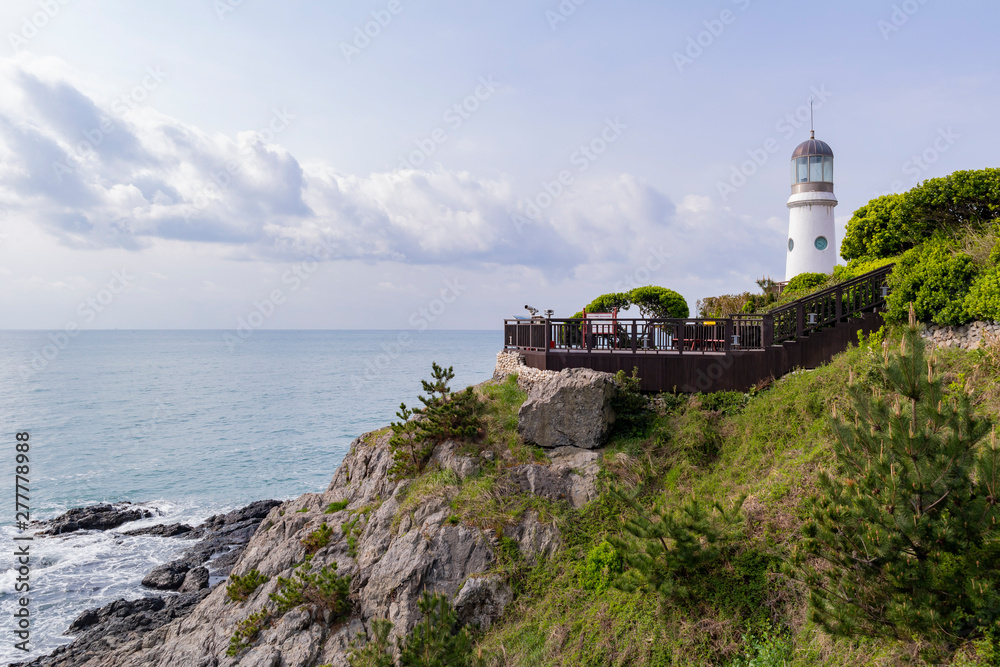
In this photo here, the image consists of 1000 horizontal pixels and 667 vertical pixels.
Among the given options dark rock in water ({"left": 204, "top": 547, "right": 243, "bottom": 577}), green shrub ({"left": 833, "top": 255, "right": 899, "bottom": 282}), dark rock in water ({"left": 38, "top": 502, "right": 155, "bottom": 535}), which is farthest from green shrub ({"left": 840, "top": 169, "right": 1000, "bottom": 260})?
dark rock in water ({"left": 38, "top": 502, "right": 155, "bottom": 535})

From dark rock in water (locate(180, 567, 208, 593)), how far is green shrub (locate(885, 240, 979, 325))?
23.8 m

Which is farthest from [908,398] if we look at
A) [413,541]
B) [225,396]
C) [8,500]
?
[225,396]

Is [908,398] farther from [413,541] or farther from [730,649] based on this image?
[413,541]

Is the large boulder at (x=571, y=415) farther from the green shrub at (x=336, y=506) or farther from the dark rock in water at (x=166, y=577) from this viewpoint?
the dark rock in water at (x=166, y=577)

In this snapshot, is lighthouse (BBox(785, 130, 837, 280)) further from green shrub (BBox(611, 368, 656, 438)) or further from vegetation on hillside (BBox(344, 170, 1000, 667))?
green shrub (BBox(611, 368, 656, 438))

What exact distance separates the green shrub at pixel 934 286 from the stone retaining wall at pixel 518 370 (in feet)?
30.1

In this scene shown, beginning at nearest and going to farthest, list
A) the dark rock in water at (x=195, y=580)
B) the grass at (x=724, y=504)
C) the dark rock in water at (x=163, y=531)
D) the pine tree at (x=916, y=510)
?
1. the pine tree at (x=916, y=510)
2. the grass at (x=724, y=504)
3. the dark rock in water at (x=195, y=580)
4. the dark rock in water at (x=163, y=531)

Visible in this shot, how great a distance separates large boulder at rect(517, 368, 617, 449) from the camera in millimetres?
14000

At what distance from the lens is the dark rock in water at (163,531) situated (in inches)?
997

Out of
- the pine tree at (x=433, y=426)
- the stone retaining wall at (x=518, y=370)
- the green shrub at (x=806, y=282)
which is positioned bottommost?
the pine tree at (x=433, y=426)

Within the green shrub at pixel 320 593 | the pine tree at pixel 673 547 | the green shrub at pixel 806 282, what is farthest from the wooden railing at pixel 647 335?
the green shrub at pixel 806 282

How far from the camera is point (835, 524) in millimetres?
6598

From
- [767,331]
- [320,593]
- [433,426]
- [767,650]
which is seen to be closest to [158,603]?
[320,593]

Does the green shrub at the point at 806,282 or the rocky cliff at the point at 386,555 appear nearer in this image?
the rocky cliff at the point at 386,555
